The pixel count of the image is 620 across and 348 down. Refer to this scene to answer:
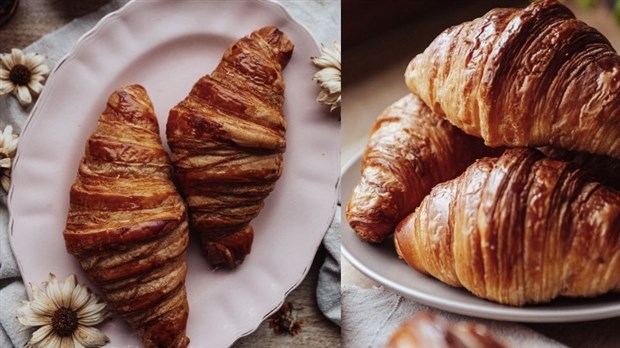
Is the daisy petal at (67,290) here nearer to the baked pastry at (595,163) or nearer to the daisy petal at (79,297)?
the daisy petal at (79,297)

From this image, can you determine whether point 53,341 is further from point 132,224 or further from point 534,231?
point 534,231

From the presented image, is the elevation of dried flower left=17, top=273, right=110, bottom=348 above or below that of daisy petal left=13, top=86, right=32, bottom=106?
below

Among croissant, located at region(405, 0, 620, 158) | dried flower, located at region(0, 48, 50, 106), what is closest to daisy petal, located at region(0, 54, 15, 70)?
dried flower, located at region(0, 48, 50, 106)

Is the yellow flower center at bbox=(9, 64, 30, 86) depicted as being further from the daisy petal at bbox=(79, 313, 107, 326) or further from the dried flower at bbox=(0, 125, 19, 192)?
the daisy petal at bbox=(79, 313, 107, 326)

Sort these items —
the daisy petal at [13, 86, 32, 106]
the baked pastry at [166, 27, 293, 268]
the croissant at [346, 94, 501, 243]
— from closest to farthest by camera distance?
the croissant at [346, 94, 501, 243], the baked pastry at [166, 27, 293, 268], the daisy petal at [13, 86, 32, 106]

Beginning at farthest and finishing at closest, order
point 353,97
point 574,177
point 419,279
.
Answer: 1. point 353,97
2. point 419,279
3. point 574,177

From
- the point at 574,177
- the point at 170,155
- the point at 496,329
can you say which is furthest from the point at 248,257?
the point at 574,177

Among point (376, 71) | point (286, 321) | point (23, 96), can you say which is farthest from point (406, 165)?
point (23, 96)

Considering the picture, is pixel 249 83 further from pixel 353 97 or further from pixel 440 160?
pixel 440 160
